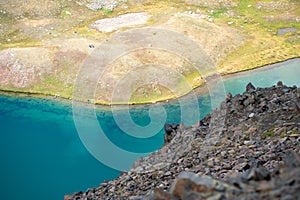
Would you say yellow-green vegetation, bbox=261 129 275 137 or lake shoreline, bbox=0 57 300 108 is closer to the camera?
yellow-green vegetation, bbox=261 129 275 137

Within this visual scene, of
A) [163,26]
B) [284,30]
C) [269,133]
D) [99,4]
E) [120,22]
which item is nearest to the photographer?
[269,133]

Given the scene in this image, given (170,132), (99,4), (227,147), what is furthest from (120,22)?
(227,147)

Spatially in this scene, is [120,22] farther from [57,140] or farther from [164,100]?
[57,140]

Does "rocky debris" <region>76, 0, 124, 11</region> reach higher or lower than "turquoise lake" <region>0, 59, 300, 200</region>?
higher

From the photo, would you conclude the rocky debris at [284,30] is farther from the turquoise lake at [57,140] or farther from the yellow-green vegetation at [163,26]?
the turquoise lake at [57,140]

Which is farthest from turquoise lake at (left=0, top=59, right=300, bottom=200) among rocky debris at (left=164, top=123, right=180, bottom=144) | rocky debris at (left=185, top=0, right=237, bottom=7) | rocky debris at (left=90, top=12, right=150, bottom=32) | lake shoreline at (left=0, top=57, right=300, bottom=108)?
rocky debris at (left=185, top=0, right=237, bottom=7)

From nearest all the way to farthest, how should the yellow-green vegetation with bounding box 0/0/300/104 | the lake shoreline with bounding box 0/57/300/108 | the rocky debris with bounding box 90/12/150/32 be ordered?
the lake shoreline with bounding box 0/57/300/108 < the yellow-green vegetation with bounding box 0/0/300/104 < the rocky debris with bounding box 90/12/150/32

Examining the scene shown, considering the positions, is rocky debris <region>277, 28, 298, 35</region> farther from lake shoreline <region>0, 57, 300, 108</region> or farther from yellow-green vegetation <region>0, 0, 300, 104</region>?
lake shoreline <region>0, 57, 300, 108</region>
